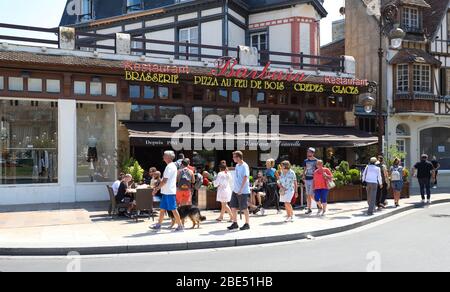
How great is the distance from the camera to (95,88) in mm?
15914

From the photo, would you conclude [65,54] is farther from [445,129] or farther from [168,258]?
[445,129]

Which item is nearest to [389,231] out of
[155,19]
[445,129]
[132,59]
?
[132,59]

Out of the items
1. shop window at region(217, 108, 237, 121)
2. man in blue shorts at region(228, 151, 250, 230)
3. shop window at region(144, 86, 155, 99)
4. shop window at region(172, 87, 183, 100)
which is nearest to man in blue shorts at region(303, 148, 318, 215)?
man in blue shorts at region(228, 151, 250, 230)

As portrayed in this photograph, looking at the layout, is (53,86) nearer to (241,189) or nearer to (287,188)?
(241,189)

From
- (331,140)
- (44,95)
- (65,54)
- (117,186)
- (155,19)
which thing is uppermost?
(155,19)

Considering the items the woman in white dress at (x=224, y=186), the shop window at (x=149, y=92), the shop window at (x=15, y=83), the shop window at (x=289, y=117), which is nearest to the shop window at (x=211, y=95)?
the shop window at (x=149, y=92)

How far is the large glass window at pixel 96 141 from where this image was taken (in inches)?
640

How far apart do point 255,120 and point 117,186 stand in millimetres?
7884

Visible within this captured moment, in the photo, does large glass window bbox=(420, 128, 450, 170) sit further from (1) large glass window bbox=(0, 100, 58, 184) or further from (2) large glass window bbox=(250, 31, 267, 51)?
(1) large glass window bbox=(0, 100, 58, 184)

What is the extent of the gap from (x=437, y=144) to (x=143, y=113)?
16.7m

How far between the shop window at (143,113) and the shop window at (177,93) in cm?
87

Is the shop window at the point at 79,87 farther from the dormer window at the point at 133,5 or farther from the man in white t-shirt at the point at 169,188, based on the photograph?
the dormer window at the point at 133,5

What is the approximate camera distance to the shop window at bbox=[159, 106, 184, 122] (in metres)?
17.1

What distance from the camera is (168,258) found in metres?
8.12
